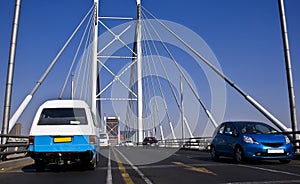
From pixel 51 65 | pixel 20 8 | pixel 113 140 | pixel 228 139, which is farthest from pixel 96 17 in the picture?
pixel 113 140

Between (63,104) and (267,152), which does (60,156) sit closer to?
(63,104)

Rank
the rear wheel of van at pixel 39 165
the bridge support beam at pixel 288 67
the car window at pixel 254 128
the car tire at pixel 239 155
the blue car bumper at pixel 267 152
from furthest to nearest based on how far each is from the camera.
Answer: the bridge support beam at pixel 288 67 → the car window at pixel 254 128 → the car tire at pixel 239 155 → the blue car bumper at pixel 267 152 → the rear wheel of van at pixel 39 165

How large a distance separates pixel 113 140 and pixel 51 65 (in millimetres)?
86089

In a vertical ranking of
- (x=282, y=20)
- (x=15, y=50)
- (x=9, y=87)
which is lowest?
(x=9, y=87)

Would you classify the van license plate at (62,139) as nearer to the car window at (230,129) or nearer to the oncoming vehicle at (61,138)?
the oncoming vehicle at (61,138)

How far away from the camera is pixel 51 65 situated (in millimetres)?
20734

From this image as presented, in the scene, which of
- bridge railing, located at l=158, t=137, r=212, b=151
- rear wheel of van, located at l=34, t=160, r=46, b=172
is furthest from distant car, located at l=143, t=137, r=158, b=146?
rear wheel of van, located at l=34, t=160, r=46, b=172

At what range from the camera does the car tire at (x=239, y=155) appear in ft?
40.2

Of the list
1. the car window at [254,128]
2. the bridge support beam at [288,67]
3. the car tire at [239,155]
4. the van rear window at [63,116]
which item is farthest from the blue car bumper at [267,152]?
the van rear window at [63,116]

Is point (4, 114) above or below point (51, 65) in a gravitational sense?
below

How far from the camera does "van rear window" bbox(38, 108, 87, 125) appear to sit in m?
10.1

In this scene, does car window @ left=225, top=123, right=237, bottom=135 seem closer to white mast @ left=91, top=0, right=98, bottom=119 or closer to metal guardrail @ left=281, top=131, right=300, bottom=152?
metal guardrail @ left=281, top=131, right=300, bottom=152

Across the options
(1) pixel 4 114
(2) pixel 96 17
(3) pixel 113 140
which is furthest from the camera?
(3) pixel 113 140

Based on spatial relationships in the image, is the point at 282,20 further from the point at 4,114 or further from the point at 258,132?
the point at 4,114
